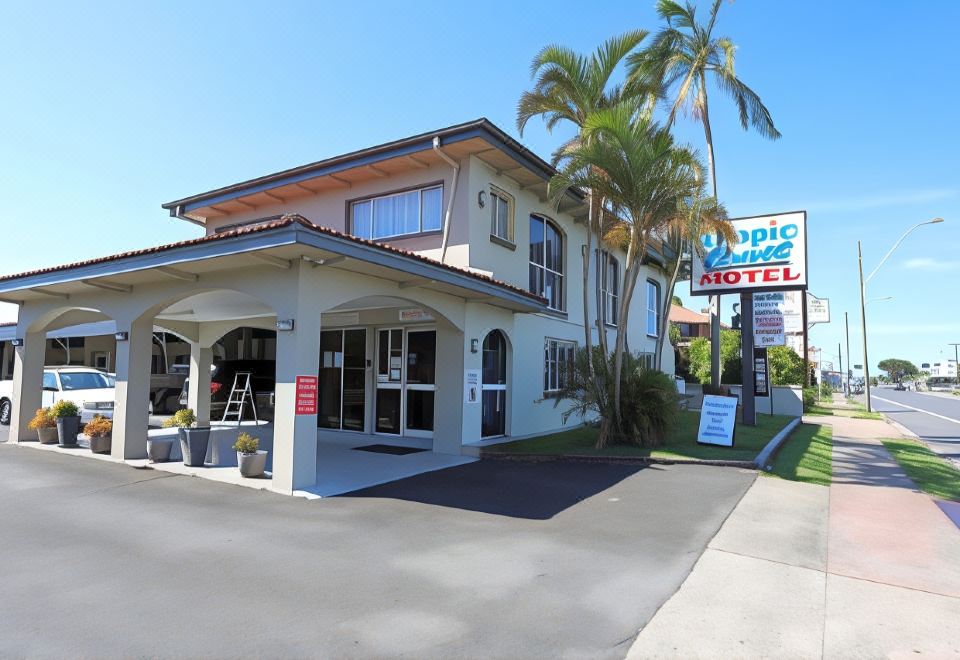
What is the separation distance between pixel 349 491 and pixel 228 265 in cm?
372

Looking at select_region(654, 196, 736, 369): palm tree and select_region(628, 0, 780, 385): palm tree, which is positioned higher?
select_region(628, 0, 780, 385): palm tree

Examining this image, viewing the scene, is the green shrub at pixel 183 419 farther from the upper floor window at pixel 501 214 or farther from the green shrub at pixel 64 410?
the upper floor window at pixel 501 214

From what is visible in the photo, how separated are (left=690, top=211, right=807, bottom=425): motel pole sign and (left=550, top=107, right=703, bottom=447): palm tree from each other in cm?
640

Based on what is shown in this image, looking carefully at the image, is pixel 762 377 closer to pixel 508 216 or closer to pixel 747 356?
pixel 747 356

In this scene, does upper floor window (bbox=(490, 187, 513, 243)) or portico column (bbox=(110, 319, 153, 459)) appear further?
upper floor window (bbox=(490, 187, 513, 243))

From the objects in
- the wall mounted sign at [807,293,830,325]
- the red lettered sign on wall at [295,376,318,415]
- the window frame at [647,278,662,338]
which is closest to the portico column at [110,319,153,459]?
the red lettered sign on wall at [295,376,318,415]

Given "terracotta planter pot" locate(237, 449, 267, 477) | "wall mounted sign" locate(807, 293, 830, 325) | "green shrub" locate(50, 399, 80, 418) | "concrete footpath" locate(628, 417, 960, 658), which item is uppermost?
"wall mounted sign" locate(807, 293, 830, 325)

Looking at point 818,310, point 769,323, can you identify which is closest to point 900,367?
point 818,310

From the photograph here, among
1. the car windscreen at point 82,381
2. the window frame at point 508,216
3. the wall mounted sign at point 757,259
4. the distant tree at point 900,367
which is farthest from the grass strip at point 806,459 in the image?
the distant tree at point 900,367

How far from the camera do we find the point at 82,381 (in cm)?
1538

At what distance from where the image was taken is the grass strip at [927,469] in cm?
925

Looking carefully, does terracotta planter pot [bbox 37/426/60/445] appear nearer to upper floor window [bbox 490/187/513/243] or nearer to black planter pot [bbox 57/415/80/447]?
black planter pot [bbox 57/415/80/447]

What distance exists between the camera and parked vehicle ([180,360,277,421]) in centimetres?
1748

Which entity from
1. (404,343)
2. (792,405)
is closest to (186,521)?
(404,343)
